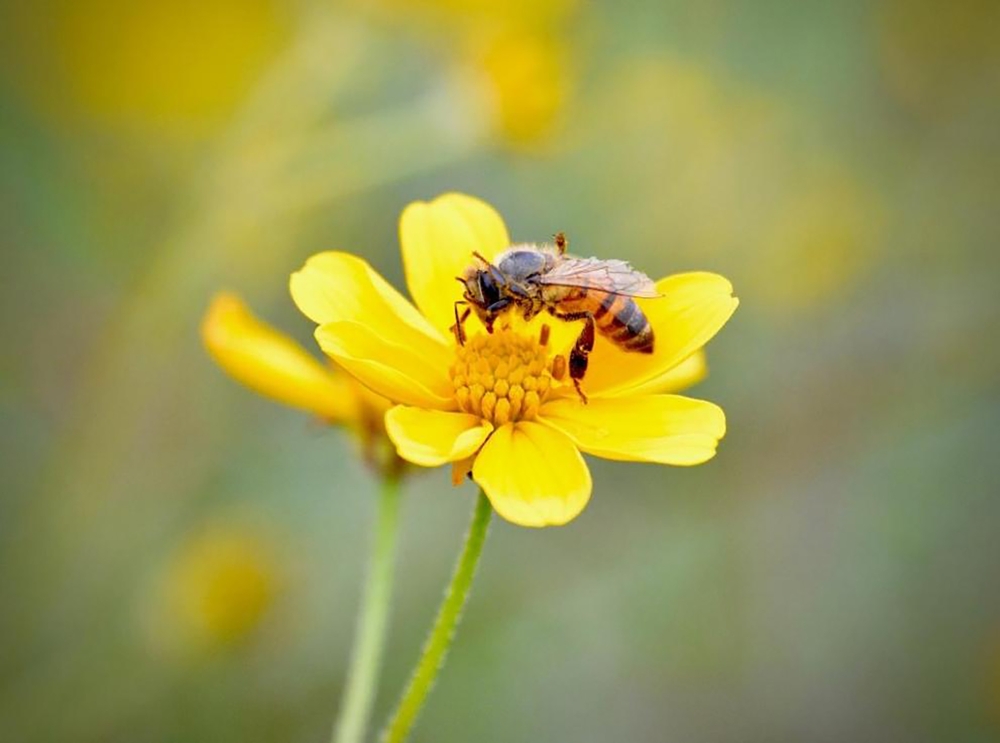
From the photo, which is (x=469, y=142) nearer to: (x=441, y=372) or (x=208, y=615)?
(x=208, y=615)

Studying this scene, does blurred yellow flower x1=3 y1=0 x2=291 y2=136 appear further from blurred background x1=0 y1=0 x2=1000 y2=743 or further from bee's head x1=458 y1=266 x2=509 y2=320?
bee's head x1=458 y1=266 x2=509 y2=320

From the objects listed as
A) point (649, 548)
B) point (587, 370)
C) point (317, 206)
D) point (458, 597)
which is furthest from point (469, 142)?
point (458, 597)

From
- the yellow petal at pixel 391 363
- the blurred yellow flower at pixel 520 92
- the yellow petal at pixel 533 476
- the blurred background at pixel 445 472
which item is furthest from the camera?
the blurred yellow flower at pixel 520 92

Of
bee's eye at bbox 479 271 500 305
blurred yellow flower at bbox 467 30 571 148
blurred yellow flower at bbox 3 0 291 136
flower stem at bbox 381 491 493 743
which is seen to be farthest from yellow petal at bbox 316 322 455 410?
blurred yellow flower at bbox 3 0 291 136

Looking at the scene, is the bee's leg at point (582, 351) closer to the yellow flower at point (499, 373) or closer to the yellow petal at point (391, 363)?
the yellow flower at point (499, 373)

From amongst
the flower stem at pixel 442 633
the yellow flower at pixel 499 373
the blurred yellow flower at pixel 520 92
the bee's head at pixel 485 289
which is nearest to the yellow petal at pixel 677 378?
the yellow flower at pixel 499 373

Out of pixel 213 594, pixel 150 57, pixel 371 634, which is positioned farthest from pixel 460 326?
pixel 150 57
